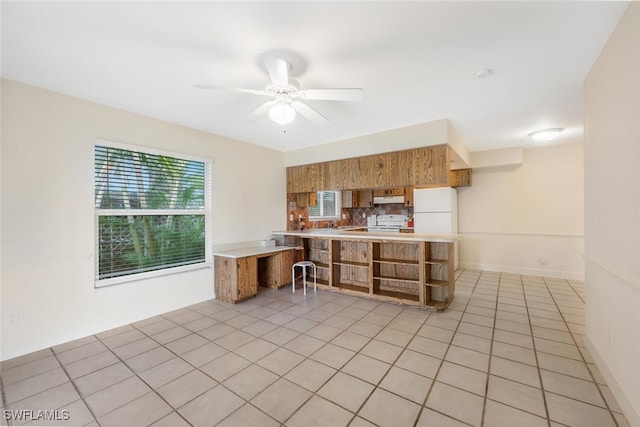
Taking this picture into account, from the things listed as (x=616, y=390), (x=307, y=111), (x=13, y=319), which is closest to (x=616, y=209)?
(x=616, y=390)

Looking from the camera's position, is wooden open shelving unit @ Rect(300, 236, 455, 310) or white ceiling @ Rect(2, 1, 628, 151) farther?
wooden open shelving unit @ Rect(300, 236, 455, 310)

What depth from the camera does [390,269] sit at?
4.05 metres

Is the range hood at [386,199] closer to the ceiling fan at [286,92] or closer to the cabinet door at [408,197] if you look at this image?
the cabinet door at [408,197]

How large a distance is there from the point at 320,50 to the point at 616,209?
7.81 feet

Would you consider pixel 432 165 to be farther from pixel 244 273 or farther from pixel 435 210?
pixel 244 273

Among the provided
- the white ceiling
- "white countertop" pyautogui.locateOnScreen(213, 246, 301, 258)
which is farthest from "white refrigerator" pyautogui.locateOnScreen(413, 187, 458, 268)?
"white countertop" pyautogui.locateOnScreen(213, 246, 301, 258)

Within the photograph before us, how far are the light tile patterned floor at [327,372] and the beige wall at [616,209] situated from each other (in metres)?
0.27

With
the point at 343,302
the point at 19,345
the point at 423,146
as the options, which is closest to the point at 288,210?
the point at 343,302

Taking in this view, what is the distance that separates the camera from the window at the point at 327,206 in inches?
257

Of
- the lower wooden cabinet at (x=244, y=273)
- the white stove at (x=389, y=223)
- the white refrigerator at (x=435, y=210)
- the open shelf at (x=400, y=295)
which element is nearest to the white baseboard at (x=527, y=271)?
the white refrigerator at (x=435, y=210)

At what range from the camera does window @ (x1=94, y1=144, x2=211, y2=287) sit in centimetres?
309

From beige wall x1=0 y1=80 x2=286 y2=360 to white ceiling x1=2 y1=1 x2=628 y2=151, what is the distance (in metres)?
0.26

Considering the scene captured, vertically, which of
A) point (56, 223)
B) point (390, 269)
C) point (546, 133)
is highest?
point (546, 133)

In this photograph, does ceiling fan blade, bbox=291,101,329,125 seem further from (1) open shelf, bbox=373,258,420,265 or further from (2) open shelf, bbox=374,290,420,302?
(2) open shelf, bbox=374,290,420,302
